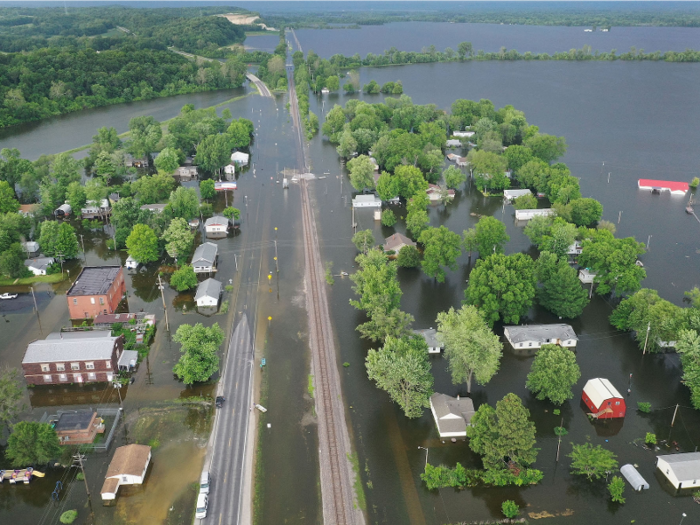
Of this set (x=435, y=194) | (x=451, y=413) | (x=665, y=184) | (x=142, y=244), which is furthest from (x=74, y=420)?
(x=665, y=184)

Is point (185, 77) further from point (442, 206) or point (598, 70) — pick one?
point (598, 70)

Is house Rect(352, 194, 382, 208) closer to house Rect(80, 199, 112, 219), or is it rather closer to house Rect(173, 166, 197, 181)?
house Rect(173, 166, 197, 181)

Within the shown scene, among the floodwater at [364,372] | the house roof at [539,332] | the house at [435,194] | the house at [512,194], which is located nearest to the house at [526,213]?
the floodwater at [364,372]

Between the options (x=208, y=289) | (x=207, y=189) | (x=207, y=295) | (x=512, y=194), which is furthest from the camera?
(x=512, y=194)

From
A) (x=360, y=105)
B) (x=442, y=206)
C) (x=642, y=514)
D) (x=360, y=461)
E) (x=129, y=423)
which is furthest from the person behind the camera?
(x=360, y=105)

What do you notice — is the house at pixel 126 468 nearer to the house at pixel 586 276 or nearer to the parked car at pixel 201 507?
the parked car at pixel 201 507

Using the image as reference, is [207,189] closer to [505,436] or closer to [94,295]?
[94,295]

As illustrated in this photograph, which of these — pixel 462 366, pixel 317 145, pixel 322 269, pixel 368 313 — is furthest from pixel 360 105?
pixel 462 366
